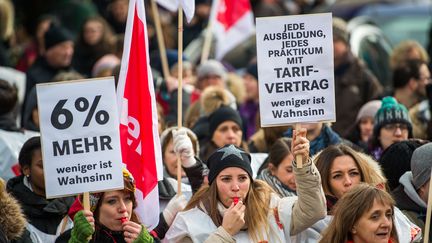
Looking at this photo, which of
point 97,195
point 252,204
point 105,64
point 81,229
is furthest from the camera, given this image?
point 105,64

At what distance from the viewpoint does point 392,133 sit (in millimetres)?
12922

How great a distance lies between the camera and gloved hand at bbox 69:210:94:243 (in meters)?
9.59

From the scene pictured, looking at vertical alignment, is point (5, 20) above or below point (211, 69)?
above

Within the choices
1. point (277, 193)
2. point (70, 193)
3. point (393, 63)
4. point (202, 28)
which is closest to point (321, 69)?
point (277, 193)

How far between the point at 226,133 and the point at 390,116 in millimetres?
1451

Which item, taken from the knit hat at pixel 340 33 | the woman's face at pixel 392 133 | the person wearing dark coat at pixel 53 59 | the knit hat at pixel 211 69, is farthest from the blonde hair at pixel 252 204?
the person wearing dark coat at pixel 53 59

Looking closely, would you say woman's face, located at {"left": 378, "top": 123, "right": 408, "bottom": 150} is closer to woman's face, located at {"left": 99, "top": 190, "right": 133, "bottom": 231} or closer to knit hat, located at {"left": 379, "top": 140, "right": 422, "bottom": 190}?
knit hat, located at {"left": 379, "top": 140, "right": 422, "bottom": 190}

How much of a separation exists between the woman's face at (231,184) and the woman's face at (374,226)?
0.89 m

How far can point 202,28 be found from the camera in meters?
20.7

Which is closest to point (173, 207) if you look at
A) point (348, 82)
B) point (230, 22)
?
point (348, 82)

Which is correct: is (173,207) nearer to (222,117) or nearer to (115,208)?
(115,208)

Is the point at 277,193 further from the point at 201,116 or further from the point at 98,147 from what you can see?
the point at 201,116

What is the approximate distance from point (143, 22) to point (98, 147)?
1.59m

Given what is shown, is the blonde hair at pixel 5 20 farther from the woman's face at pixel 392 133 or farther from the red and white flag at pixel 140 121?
the red and white flag at pixel 140 121
